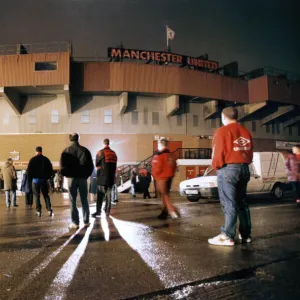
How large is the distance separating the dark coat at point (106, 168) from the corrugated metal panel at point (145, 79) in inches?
883

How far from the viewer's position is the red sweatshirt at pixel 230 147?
4062mm

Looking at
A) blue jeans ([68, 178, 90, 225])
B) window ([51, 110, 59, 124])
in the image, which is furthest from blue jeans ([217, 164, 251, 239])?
window ([51, 110, 59, 124])

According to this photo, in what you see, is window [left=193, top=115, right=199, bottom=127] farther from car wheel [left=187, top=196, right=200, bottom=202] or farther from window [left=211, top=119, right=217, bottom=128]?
car wheel [left=187, top=196, right=200, bottom=202]

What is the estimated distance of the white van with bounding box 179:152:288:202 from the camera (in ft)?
38.1

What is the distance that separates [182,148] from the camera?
31.4 m

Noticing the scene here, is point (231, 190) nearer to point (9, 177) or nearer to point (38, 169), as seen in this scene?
point (38, 169)

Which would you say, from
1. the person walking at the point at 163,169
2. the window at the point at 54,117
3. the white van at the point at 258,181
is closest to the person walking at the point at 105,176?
the person walking at the point at 163,169

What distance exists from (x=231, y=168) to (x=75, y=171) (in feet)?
10.3

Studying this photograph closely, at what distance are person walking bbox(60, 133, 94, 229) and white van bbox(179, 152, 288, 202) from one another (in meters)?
6.12

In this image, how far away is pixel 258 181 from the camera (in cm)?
1305

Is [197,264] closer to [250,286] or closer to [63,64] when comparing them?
[250,286]

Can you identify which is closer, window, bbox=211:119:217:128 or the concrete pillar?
the concrete pillar

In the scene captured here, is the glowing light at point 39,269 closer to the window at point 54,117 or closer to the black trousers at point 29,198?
the black trousers at point 29,198

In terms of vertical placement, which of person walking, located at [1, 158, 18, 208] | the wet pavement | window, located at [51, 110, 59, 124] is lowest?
the wet pavement
